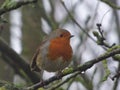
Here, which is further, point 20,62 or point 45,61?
point 20,62

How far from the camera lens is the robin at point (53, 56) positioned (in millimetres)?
2711

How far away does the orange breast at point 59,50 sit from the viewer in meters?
2.75

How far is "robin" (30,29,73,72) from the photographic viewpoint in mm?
2711

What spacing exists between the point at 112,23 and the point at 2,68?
1588mm

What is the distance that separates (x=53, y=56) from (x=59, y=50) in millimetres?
86

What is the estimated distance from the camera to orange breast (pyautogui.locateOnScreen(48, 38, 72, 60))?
2.75 m

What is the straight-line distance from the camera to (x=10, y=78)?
470 centimetres

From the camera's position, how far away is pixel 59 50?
281cm

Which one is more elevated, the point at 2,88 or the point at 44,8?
the point at 2,88

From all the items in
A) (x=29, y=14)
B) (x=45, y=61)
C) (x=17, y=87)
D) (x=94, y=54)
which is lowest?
(x=94, y=54)

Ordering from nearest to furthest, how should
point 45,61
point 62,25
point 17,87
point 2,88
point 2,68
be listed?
point 2,88
point 17,87
point 45,61
point 62,25
point 2,68

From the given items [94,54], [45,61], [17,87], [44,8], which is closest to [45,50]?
[45,61]

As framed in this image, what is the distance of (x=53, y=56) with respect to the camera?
2.75 metres

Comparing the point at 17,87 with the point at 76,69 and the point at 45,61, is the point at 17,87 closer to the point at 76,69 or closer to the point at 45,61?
the point at 76,69
